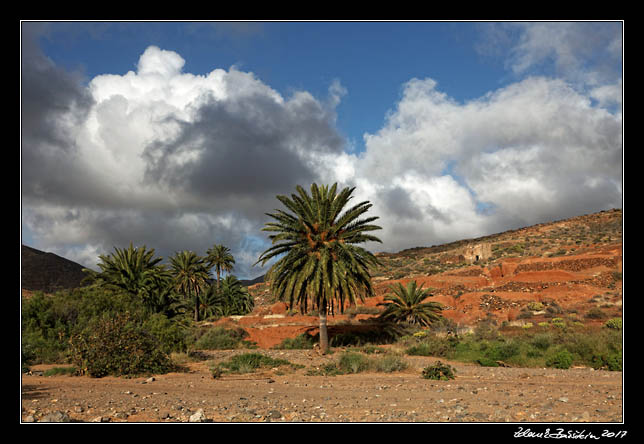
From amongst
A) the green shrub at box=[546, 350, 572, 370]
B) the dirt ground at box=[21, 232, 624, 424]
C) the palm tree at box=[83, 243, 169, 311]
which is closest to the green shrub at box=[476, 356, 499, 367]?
the dirt ground at box=[21, 232, 624, 424]

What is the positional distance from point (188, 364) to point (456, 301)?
25.4 meters

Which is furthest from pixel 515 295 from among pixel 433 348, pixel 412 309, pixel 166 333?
pixel 166 333

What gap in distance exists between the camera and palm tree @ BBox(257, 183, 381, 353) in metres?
21.5

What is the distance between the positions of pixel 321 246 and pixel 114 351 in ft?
37.7

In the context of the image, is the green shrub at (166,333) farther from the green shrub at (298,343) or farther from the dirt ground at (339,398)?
the green shrub at (298,343)

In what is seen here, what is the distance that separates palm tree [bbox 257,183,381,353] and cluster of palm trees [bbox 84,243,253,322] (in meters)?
11.8

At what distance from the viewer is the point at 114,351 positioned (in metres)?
14.6

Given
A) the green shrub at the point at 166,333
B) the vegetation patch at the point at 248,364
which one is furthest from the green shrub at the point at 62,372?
the vegetation patch at the point at 248,364

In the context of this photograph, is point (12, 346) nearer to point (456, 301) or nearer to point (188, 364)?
point (188, 364)

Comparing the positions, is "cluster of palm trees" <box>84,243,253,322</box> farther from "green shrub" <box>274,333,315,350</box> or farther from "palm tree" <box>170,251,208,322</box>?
"green shrub" <box>274,333,315,350</box>

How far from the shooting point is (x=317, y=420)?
696 centimetres

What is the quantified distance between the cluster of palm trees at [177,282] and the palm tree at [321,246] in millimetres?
11812

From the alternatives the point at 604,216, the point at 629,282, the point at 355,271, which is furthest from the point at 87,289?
the point at 604,216

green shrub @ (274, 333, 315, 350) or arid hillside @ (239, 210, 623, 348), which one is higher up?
arid hillside @ (239, 210, 623, 348)
